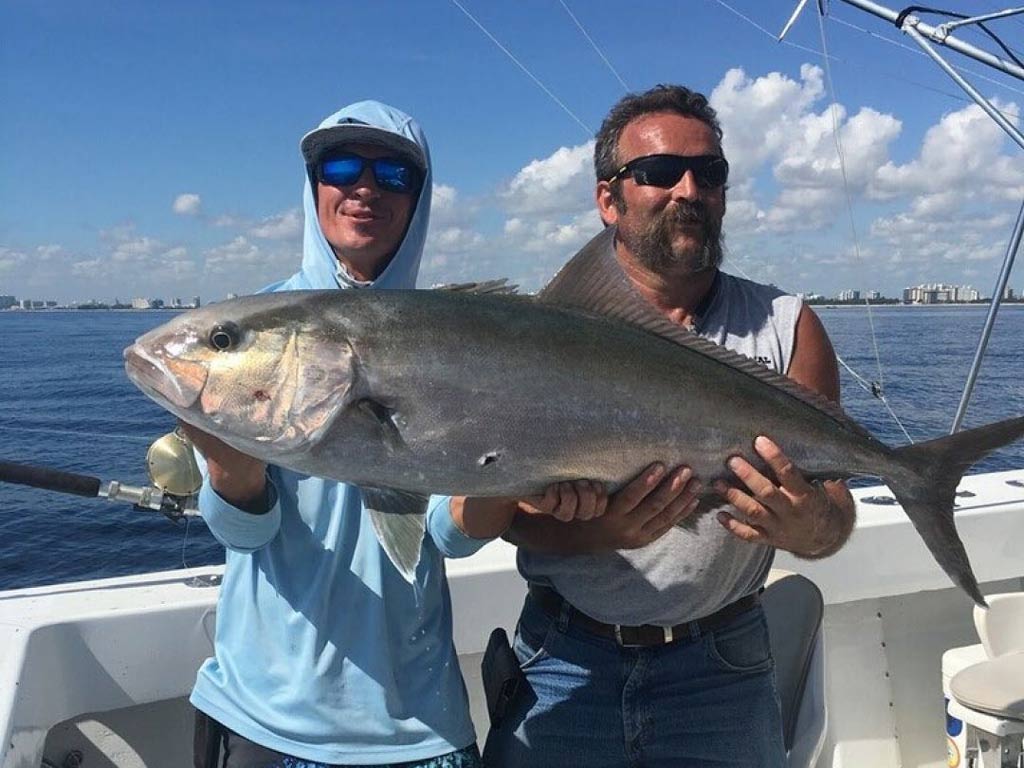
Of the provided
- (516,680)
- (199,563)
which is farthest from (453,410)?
(199,563)

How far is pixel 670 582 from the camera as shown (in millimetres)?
2648

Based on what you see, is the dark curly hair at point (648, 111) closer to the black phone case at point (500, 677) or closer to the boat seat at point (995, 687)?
the black phone case at point (500, 677)

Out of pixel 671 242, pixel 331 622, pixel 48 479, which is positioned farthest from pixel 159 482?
pixel 671 242

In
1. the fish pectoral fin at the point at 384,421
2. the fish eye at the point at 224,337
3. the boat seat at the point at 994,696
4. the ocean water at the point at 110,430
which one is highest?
the fish eye at the point at 224,337

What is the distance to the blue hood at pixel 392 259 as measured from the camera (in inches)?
107

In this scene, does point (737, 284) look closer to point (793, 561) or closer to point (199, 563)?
point (793, 561)

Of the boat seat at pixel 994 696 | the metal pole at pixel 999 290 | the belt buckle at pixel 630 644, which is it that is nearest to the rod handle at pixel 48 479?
the belt buckle at pixel 630 644

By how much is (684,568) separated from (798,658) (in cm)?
96

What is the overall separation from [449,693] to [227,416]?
1.09 meters

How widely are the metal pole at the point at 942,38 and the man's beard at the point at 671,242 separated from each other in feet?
16.2

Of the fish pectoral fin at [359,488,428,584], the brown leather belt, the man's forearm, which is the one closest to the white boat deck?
the brown leather belt

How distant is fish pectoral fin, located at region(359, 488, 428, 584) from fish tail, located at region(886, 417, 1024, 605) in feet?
4.55

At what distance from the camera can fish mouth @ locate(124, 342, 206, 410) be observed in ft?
6.70

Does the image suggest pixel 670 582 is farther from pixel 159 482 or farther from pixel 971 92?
pixel 971 92
